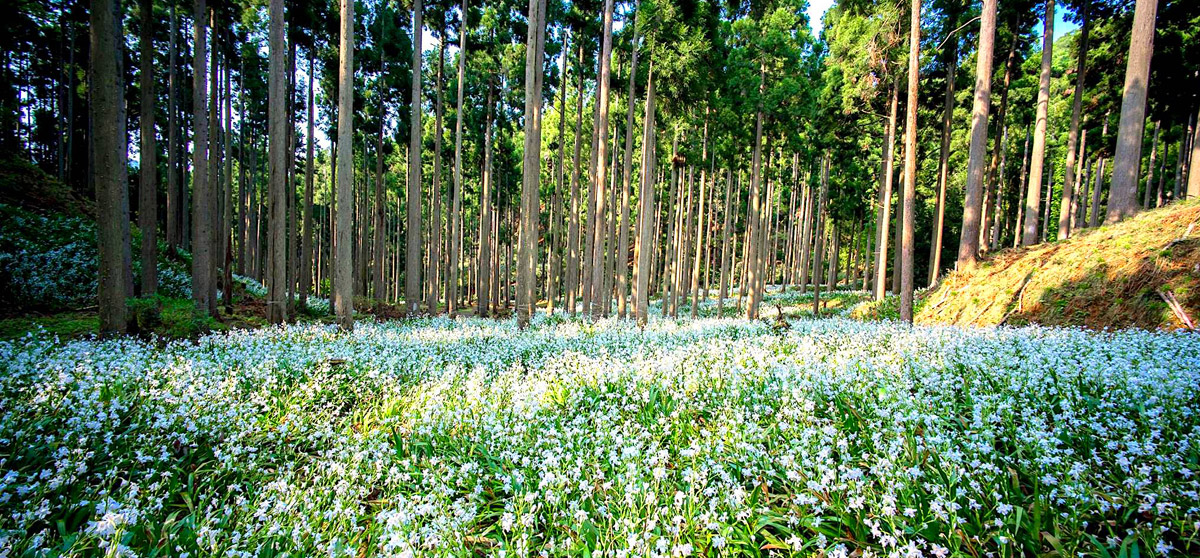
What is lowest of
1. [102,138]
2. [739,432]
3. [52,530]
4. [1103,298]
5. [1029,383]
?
[52,530]

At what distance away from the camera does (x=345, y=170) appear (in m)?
11.6

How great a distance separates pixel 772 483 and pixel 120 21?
1885 cm

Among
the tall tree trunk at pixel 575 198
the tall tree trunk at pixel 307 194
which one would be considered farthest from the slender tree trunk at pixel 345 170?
the tall tree trunk at pixel 575 198

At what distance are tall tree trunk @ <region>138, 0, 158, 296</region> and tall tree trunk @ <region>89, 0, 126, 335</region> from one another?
230 inches

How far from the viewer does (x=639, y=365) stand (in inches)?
279

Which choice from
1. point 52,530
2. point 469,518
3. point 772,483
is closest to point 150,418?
point 52,530

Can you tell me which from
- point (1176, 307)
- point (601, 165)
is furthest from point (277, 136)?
point (1176, 307)

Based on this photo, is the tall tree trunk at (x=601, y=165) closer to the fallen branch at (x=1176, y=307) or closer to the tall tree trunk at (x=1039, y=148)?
the fallen branch at (x=1176, y=307)

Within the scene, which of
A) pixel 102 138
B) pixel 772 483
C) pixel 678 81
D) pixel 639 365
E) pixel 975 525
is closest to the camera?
pixel 975 525

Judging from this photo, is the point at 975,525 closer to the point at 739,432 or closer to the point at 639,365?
the point at 739,432

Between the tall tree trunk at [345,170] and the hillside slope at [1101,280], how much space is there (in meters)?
16.2

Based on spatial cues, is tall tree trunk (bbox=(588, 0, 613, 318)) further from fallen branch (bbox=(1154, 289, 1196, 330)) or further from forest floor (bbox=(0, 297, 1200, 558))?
fallen branch (bbox=(1154, 289, 1196, 330))

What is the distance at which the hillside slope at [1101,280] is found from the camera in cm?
894

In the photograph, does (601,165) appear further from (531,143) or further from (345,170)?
(345,170)
